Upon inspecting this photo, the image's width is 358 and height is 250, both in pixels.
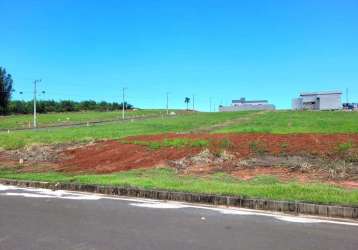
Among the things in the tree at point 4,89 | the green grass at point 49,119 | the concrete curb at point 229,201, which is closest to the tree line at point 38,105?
the tree at point 4,89

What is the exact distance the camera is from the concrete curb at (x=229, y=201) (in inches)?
402

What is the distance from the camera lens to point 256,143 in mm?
22266

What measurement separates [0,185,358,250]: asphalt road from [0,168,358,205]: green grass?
47.3 inches

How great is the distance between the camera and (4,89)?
12244cm

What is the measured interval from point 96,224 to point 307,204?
165 inches

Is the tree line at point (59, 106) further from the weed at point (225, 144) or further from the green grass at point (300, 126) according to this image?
the weed at point (225, 144)

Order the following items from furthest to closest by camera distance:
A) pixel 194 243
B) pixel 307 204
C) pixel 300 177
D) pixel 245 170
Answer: pixel 245 170 → pixel 300 177 → pixel 307 204 → pixel 194 243

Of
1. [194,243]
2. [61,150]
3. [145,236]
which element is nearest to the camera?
[194,243]

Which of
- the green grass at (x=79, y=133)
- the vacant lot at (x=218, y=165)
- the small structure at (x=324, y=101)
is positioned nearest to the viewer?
the vacant lot at (x=218, y=165)

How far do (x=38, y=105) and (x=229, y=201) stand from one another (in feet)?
502

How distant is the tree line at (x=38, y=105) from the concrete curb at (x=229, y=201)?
11360 centimetres

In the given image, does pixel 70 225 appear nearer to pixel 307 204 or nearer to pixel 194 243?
pixel 194 243

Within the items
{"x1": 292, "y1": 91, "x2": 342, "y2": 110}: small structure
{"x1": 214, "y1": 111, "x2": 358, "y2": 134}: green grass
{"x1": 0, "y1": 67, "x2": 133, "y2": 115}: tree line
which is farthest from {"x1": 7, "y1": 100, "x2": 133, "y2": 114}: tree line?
{"x1": 214, "y1": 111, "x2": 358, "y2": 134}: green grass

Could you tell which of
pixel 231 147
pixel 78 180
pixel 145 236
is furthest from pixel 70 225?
pixel 231 147
